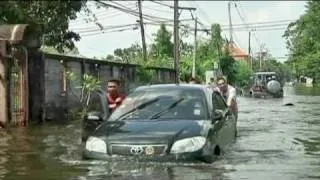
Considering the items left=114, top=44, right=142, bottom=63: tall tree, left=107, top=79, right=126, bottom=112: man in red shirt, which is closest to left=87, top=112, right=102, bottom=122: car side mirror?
left=107, top=79, right=126, bottom=112: man in red shirt

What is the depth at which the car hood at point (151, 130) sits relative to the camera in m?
10.2

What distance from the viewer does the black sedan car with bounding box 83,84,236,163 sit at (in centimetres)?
1016

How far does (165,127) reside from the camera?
34.5 ft

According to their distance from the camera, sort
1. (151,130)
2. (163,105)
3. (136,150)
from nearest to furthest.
→ (136,150) < (151,130) < (163,105)

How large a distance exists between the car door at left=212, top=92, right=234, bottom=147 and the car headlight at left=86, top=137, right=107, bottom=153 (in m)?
1.79

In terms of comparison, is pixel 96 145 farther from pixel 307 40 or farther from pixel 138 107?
pixel 307 40

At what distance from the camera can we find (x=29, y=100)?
20.8 metres

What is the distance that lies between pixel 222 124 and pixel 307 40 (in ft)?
256

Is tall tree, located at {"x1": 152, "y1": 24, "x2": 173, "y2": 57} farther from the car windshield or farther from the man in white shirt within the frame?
the car windshield

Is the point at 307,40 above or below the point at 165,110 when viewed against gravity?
above

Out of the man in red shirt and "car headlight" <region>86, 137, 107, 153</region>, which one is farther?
the man in red shirt

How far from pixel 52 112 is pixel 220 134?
12.2 m

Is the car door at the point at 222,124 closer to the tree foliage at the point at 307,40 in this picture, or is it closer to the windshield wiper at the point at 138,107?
the windshield wiper at the point at 138,107

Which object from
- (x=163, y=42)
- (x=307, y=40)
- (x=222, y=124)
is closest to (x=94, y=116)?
(x=222, y=124)
